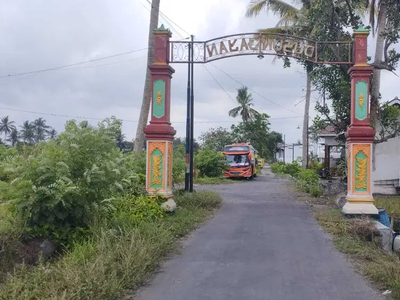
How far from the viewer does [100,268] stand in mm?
6254

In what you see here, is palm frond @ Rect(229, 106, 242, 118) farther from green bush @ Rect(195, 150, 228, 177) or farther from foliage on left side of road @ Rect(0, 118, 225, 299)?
foliage on left side of road @ Rect(0, 118, 225, 299)

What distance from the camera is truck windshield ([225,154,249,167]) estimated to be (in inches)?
1412

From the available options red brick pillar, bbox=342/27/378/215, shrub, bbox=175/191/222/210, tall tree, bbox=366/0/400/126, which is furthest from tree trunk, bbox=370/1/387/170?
shrub, bbox=175/191/222/210

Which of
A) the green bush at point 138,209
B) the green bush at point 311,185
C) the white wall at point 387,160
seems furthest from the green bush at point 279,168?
the green bush at point 138,209

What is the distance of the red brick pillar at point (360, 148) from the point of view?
11.9 m

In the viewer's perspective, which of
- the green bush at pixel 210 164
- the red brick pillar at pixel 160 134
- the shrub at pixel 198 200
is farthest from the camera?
the green bush at pixel 210 164

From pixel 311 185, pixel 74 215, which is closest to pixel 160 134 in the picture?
pixel 74 215

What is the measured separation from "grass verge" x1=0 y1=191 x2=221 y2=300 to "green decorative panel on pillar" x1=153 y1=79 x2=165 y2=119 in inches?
152

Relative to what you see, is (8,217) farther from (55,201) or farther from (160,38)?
(160,38)

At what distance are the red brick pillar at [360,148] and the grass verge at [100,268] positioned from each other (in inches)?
201

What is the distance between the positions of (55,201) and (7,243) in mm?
1048

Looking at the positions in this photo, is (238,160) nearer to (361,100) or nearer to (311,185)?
(311,185)

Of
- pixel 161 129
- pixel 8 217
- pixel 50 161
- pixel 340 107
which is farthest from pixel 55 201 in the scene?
pixel 340 107

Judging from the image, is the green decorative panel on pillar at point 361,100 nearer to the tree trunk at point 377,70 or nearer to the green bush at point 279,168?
the tree trunk at point 377,70
